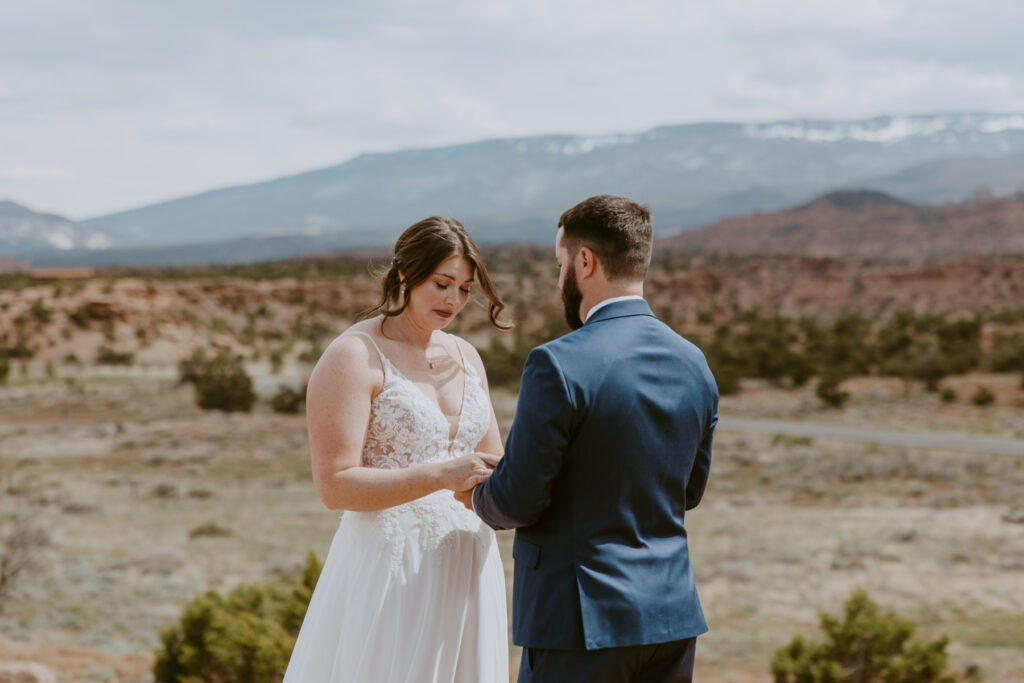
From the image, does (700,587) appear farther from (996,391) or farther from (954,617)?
(996,391)

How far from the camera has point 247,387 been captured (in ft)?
103

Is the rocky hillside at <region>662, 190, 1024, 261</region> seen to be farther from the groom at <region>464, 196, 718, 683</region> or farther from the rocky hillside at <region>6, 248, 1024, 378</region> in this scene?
the groom at <region>464, 196, 718, 683</region>

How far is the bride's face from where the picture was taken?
3064mm

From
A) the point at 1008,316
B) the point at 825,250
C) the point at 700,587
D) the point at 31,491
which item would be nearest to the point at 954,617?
the point at 700,587

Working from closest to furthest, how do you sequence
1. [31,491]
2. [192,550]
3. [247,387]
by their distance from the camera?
[192,550] < [31,491] < [247,387]

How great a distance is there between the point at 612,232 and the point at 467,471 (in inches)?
32.3

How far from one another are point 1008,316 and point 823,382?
19.6 metres

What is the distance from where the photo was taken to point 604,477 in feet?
8.01

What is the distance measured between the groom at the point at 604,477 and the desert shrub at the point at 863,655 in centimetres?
506

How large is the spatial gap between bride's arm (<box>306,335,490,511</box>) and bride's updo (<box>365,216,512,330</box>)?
327 mm

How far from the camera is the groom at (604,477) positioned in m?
2.41

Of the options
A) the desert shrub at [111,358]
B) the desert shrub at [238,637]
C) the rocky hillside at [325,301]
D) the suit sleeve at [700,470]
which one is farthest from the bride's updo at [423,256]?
the desert shrub at [111,358]

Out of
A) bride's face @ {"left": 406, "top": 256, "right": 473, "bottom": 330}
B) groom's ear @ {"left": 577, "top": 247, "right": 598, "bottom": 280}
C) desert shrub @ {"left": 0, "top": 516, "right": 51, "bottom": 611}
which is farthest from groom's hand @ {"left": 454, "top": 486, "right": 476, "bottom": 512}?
desert shrub @ {"left": 0, "top": 516, "right": 51, "bottom": 611}

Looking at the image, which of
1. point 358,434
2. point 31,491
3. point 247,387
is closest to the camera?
point 358,434
